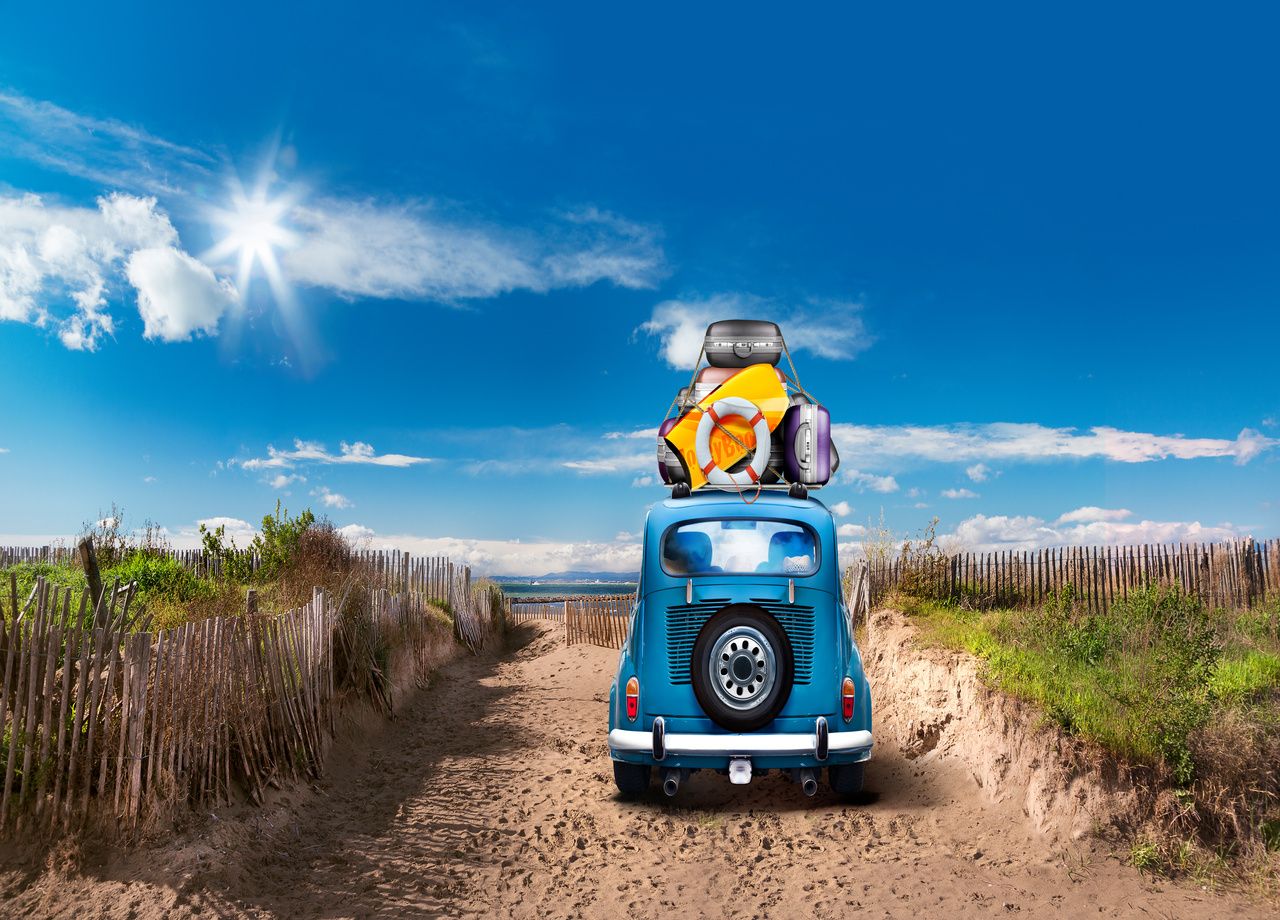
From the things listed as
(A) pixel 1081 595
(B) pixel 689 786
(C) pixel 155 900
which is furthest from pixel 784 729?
(A) pixel 1081 595

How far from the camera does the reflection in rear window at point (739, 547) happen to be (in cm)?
753

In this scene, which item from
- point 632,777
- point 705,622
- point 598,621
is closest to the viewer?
point 705,622

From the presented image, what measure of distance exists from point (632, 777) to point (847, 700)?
7.02 ft

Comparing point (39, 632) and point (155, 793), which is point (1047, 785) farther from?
point (39, 632)

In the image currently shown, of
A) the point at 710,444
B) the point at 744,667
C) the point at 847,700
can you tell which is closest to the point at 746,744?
the point at 744,667

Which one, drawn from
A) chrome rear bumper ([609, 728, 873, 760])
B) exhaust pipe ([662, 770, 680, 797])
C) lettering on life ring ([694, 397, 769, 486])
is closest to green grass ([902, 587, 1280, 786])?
chrome rear bumper ([609, 728, 873, 760])

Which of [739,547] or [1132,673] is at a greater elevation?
[739,547]

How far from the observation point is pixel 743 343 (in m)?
9.77

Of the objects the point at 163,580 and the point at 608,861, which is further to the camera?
the point at 163,580

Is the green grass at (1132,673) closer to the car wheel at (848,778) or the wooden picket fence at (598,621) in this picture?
the car wheel at (848,778)

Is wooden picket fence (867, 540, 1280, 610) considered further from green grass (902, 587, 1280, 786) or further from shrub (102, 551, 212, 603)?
shrub (102, 551, 212, 603)

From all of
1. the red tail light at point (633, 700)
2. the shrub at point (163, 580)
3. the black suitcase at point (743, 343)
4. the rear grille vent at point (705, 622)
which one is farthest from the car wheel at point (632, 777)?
the shrub at point (163, 580)

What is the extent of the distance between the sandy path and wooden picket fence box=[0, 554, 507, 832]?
42 centimetres

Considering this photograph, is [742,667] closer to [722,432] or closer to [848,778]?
[848,778]
